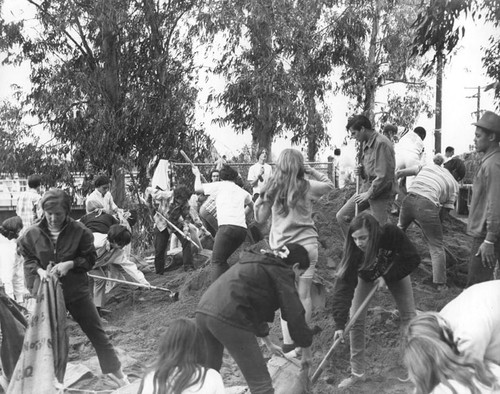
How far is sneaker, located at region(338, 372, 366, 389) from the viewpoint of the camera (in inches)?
187

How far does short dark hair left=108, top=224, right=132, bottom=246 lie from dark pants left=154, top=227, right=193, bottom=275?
1.66 meters

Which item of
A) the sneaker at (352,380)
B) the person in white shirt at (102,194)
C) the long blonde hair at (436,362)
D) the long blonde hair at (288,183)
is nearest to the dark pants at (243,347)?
the long blonde hair at (436,362)

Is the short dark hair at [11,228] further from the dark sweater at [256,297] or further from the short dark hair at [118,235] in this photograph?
the dark sweater at [256,297]

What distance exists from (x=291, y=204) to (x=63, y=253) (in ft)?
5.64

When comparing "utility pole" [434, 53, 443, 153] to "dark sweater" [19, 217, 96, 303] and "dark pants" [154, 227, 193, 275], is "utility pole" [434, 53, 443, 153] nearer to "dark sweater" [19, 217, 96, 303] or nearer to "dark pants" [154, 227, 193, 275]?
"dark pants" [154, 227, 193, 275]

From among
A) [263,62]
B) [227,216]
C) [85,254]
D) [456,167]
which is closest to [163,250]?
[227,216]

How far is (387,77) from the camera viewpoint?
17.3 m

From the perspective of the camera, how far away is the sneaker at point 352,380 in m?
4.76

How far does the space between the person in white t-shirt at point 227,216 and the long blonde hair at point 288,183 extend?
148 centimetres

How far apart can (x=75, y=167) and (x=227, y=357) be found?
11.0 m

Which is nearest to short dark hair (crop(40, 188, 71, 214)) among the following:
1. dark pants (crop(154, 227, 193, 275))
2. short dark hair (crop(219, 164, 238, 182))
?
short dark hair (crop(219, 164, 238, 182))

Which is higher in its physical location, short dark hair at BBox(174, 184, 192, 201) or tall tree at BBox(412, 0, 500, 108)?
tall tree at BBox(412, 0, 500, 108)

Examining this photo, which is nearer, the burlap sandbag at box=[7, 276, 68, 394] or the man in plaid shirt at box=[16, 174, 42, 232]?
the burlap sandbag at box=[7, 276, 68, 394]

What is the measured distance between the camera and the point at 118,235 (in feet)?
23.8
